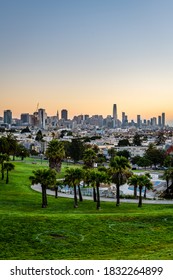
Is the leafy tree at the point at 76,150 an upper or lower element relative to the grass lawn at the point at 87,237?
upper

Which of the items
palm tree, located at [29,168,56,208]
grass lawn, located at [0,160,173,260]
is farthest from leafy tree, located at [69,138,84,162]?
grass lawn, located at [0,160,173,260]

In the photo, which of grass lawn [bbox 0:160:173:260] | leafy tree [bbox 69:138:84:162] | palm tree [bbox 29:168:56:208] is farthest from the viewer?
leafy tree [bbox 69:138:84:162]

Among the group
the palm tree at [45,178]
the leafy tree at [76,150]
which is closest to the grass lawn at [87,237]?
the palm tree at [45,178]

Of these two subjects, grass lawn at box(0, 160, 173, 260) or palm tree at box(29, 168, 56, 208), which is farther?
palm tree at box(29, 168, 56, 208)

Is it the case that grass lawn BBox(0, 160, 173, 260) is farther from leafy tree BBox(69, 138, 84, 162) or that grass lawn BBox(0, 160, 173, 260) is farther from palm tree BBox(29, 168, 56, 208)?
leafy tree BBox(69, 138, 84, 162)

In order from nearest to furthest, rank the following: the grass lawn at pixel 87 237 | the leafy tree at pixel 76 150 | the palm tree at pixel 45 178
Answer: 1. the grass lawn at pixel 87 237
2. the palm tree at pixel 45 178
3. the leafy tree at pixel 76 150

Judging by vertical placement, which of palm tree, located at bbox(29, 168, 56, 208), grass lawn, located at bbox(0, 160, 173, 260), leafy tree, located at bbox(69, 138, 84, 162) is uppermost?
leafy tree, located at bbox(69, 138, 84, 162)

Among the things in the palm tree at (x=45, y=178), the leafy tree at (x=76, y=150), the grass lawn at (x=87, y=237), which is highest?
the leafy tree at (x=76, y=150)

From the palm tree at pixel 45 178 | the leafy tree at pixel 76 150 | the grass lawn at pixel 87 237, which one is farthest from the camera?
the leafy tree at pixel 76 150

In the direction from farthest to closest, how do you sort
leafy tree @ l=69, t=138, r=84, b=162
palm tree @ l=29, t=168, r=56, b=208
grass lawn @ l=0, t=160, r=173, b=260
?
1. leafy tree @ l=69, t=138, r=84, b=162
2. palm tree @ l=29, t=168, r=56, b=208
3. grass lawn @ l=0, t=160, r=173, b=260

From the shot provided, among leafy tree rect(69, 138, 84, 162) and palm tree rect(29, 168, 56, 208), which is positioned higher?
leafy tree rect(69, 138, 84, 162)

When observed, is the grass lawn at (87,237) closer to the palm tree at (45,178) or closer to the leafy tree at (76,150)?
the palm tree at (45,178)

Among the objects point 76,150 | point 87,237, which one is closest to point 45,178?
point 87,237
